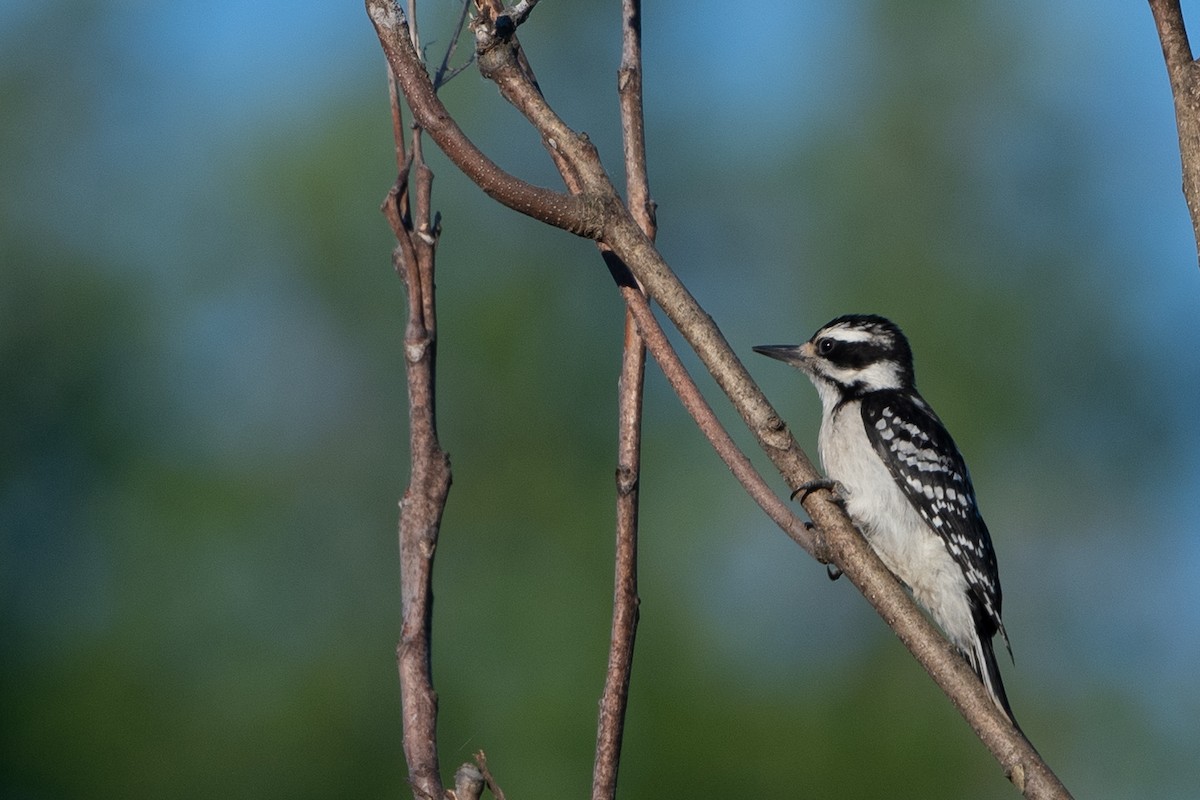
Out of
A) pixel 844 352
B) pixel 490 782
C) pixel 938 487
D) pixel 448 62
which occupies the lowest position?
pixel 938 487

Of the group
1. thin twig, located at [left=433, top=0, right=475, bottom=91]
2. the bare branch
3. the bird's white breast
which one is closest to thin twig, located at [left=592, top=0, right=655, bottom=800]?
the bare branch

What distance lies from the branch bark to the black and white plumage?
2.49 m

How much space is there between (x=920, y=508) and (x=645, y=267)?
3.20 meters

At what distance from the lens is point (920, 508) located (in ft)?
17.8

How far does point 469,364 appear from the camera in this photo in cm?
1427

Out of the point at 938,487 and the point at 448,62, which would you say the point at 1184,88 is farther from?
the point at 938,487

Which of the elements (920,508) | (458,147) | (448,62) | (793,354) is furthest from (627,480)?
(793,354)

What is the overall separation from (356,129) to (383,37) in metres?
12.7

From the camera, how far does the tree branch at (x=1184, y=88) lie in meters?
2.25

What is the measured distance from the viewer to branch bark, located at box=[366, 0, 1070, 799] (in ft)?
7.57

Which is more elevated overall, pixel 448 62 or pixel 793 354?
pixel 448 62

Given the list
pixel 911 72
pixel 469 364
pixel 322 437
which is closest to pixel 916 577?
pixel 469 364

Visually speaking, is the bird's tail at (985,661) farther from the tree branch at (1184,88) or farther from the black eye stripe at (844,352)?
the tree branch at (1184,88)

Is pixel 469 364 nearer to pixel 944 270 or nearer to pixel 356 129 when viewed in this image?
pixel 356 129
